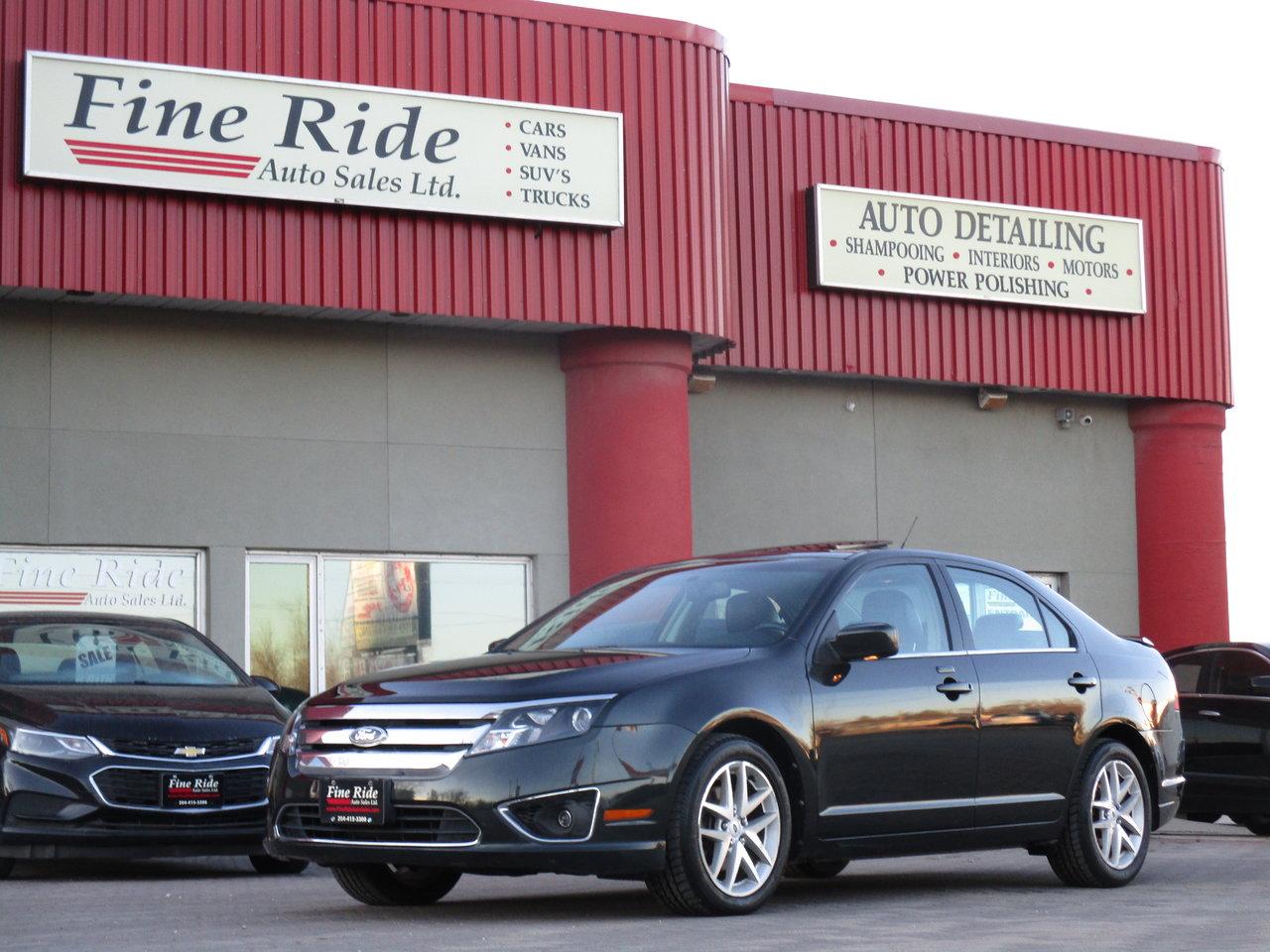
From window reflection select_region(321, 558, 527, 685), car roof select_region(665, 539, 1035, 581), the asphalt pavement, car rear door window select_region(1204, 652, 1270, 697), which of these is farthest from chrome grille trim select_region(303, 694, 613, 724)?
window reflection select_region(321, 558, 527, 685)

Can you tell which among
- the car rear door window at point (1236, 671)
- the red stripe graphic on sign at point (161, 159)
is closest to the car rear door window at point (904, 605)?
the car rear door window at point (1236, 671)

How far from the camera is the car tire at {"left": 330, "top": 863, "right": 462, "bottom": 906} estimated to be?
8664mm

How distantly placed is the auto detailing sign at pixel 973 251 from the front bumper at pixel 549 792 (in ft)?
43.2

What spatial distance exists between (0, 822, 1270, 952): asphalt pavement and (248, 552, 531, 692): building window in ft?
22.2

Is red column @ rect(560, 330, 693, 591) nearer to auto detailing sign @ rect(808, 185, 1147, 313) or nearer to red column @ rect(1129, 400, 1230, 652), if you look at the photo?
auto detailing sign @ rect(808, 185, 1147, 313)

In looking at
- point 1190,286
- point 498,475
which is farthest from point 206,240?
point 1190,286

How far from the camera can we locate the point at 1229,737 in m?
14.0

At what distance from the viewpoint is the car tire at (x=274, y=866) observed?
1152 centimetres

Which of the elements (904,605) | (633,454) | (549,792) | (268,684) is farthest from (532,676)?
(633,454)

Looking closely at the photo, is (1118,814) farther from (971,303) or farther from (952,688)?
Result: (971,303)

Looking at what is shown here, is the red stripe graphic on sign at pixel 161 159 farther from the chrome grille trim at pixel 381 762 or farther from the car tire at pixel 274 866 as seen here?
the chrome grille trim at pixel 381 762

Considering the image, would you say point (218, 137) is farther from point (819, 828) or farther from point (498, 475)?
point (819, 828)

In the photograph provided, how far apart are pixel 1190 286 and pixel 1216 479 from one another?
2225 millimetres

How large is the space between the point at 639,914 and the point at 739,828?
567 mm
